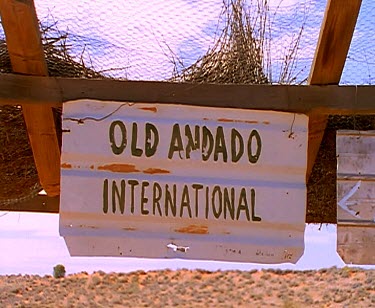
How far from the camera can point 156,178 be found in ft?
9.84

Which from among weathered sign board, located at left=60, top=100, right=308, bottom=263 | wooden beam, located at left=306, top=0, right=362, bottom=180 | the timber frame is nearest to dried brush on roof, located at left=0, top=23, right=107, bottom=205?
the timber frame

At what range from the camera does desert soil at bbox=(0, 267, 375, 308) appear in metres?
16.3

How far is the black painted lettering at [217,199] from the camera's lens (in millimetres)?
2996

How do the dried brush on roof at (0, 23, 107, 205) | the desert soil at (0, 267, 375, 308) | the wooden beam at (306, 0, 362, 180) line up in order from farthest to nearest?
the desert soil at (0, 267, 375, 308)
the dried brush on roof at (0, 23, 107, 205)
the wooden beam at (306, 0, 362, 180)

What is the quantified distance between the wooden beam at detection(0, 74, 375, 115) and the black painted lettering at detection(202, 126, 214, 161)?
0.33ft

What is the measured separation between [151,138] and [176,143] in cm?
10

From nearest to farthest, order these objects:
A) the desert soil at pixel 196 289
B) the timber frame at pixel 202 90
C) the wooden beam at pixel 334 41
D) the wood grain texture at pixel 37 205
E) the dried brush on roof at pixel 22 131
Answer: the wooden beam at pixel 334 41 → the timber frame at pixel 202 90 → the dried brush on roof at pixel 22 131 → the wood grain texture at pixel 37 205 → the desert soil at pixel 196 289

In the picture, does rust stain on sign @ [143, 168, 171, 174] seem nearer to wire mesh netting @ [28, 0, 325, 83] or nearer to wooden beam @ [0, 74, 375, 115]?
wooden beam @ [0, 74, 375, 115]

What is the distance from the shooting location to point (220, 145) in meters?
3.00

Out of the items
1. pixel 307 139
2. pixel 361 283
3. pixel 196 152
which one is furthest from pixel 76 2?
pixel 361 283

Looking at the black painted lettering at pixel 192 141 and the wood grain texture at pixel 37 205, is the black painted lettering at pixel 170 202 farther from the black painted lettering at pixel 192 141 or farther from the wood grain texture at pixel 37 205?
the wood grain texture at pixel 37 205

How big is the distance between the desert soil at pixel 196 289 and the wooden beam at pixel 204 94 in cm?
1226

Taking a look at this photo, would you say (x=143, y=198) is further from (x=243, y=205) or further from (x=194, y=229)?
(x=243, y=205)

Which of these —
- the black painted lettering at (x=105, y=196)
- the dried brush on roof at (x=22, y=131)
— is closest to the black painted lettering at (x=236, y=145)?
the black painted lettering at (x=105, y=196)
